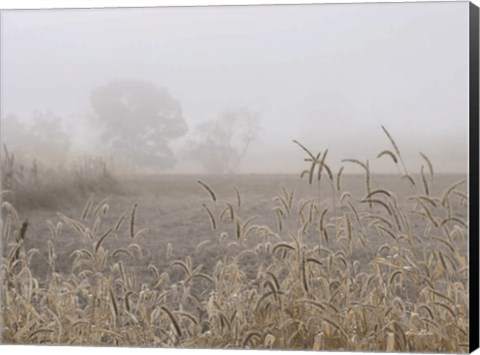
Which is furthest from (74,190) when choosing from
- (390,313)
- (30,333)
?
(390,313)

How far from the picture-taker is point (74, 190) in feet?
25.8

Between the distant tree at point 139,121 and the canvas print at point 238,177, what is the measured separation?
1cm

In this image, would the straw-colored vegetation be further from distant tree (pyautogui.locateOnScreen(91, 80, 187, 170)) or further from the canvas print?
distant tree (pyautogui.locateOnScreen(91, 80, 187, 170))

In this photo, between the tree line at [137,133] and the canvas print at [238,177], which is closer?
the canvas print at [238,177]

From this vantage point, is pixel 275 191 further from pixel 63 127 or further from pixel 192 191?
pixel 63 127

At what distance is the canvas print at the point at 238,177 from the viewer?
7.48 metres

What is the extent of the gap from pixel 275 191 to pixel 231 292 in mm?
599

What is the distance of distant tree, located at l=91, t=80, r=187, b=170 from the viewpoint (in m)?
7.79

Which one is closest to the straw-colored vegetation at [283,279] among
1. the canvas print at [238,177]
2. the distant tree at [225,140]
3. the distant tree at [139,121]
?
the canvas print at [238,177]

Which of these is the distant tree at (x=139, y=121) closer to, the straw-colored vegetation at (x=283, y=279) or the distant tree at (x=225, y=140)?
the distant tree at (x=225, y=140)

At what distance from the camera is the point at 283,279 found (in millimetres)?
7613

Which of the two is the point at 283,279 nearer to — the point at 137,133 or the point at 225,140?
the point at 225,140

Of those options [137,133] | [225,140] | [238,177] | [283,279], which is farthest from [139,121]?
[283,279]

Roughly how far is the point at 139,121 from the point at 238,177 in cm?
64
